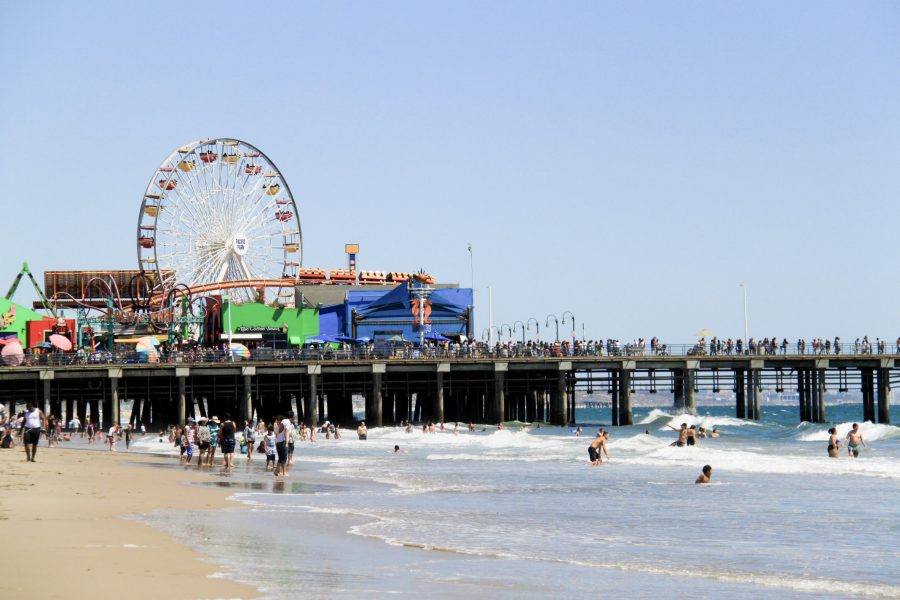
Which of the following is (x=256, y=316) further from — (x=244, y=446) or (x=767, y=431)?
(x=244, y=446)

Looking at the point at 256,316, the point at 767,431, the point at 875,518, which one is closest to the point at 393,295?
the point at 256,316

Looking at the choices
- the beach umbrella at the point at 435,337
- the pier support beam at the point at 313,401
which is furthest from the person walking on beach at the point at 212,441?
the beach umbrella at the point at 435,337

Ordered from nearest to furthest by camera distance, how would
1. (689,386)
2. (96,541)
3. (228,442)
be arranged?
(96,541) < (228,442) < (689,386)

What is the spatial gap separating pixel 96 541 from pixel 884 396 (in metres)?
50.7

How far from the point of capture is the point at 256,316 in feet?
241

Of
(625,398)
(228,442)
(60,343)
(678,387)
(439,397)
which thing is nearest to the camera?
(228,442)

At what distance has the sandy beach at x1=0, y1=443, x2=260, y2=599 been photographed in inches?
413

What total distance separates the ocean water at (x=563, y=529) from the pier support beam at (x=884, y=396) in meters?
26.6

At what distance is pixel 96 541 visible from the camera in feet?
43.4

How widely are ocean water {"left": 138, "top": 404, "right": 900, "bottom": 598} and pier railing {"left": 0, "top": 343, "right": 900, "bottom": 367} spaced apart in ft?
79.1

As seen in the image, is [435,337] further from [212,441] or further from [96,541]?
[96,541]

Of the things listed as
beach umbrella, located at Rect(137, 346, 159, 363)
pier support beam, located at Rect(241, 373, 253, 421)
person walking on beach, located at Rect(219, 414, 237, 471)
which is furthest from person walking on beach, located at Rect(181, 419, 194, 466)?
beach umbrella, located at Rect(137, 346, 159, 363)

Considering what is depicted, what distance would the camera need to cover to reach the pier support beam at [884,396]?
5719cm

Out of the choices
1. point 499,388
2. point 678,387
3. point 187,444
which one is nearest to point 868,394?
point 678,387
